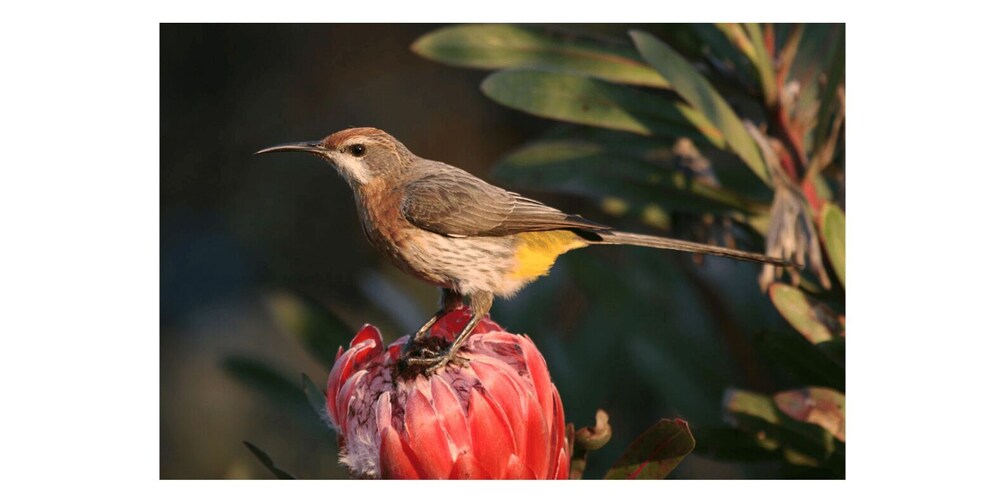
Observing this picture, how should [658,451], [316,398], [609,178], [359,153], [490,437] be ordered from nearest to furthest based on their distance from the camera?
1. [490,437]
2. [658,451]
3. [316,398]
4. [359,153]
5. [609,178]

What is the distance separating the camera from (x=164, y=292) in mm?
2195

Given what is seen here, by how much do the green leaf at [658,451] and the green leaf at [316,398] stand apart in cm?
53

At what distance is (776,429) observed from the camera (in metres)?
2.02

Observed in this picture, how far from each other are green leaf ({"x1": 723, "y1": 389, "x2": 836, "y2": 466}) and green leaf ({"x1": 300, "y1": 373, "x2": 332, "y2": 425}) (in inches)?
32.5

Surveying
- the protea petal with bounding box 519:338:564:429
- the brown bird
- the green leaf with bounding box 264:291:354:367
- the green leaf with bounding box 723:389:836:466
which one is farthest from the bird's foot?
the green leaf with bounding box 723:389:836:466

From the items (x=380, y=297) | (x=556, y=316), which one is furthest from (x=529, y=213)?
(x=380, y=297)

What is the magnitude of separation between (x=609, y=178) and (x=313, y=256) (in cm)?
68

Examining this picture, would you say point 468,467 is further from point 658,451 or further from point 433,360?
point 658,451

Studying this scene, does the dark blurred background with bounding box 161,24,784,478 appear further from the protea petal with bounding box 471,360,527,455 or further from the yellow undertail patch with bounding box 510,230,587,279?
the protea petal with bounding box 471,360,527,455

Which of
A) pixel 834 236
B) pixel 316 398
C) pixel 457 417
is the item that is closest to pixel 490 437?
pixel 457 417

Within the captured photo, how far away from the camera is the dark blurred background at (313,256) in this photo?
214 centimetres

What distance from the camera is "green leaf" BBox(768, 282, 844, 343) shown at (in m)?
2.00

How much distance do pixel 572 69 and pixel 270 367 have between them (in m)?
0.90

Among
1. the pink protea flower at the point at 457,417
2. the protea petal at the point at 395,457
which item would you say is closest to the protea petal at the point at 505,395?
the pink protea flower at the point at 457,417
